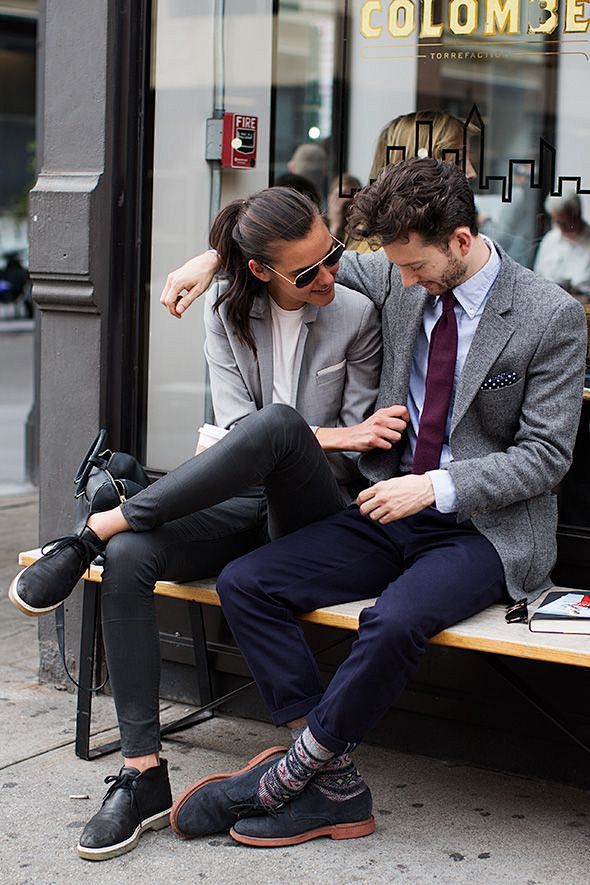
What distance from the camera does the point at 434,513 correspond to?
3.51 metres

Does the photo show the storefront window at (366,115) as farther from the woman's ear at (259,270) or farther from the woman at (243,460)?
the woman's ear at (259,270)

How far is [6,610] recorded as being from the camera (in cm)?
558

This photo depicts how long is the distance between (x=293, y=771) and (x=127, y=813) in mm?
438

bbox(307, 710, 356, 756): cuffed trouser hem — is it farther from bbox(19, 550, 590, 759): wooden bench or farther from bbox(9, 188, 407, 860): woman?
bbox(9, 188, 407, 860): woman

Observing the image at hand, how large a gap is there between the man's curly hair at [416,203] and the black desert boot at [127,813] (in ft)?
4.92

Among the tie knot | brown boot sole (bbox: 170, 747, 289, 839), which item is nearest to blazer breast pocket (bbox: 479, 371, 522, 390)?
the tie knot

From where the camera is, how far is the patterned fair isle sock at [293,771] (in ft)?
10.5

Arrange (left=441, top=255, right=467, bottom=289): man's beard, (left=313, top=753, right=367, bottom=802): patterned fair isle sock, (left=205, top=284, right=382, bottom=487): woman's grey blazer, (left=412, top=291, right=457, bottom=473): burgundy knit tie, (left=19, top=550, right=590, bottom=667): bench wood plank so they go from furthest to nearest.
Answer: (left=205, top=284, right=382, bottom=487): woman's grey blazer < (left=412, top=291, right=457, bottom=473): burgundy knit tie < (left=441, top=255, right=467, bottom=289): man's beard < (left=313, top=753, right=367, bottom=802): patterned fair isle sock < (left=19, top=550, right=590, bottom=667): bench wood plank

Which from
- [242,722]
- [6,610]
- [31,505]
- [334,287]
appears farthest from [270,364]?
[31,505]

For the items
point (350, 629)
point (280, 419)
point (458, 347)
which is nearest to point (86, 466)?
point (280, 419)

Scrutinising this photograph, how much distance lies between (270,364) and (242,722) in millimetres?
1236

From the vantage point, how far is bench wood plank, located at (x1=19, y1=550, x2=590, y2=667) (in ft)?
10.1

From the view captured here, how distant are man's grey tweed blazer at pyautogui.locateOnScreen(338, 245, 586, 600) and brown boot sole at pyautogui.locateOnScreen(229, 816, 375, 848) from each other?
711 mm

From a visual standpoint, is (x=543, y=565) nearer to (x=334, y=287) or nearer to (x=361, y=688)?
(x=361, y=688)
